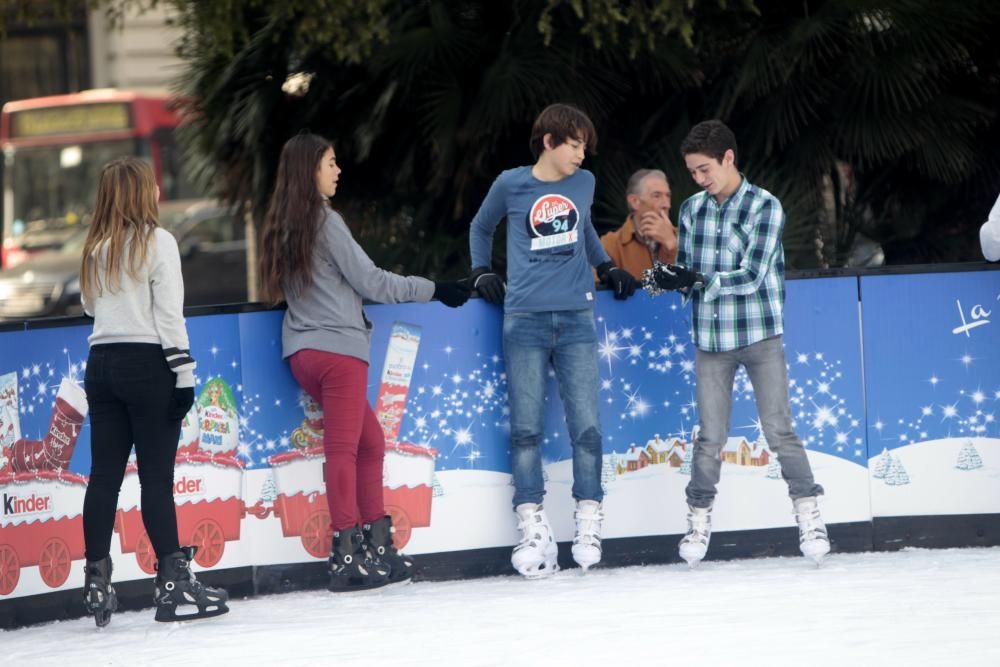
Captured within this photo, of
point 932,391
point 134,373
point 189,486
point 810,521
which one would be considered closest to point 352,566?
point 189,486

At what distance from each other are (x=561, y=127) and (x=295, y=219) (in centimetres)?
109

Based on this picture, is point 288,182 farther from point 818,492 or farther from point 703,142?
point 818,492

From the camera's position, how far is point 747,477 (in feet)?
21.4

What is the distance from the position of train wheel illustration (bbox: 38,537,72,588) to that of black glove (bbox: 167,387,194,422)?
0.77 meters

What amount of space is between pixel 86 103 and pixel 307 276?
1411cm

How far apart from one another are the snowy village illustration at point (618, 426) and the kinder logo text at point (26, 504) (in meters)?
0.41

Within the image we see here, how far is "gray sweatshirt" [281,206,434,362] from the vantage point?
6004 mm

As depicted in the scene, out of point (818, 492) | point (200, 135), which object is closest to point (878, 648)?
point (818, 492)

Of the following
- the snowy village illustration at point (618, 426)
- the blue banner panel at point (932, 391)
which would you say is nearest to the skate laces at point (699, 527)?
the snowy village illustration at point (618, 426)

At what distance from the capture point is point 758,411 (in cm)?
628

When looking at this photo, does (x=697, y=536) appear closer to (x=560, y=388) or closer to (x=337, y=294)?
(x=560, y=388)

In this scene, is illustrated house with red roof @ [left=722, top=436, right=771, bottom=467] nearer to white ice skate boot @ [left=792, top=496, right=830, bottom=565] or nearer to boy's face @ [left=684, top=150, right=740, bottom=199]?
white ice skate boot @ [left=792, top=496, right=830, bottom=565]

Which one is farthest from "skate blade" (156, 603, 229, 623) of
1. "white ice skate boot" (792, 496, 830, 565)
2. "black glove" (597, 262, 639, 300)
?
"white ice skate boot" (792, 496, 830, 565)

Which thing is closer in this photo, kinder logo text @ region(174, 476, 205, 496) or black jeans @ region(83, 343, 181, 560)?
black jeans @ region(83, 343, 181, 560)
